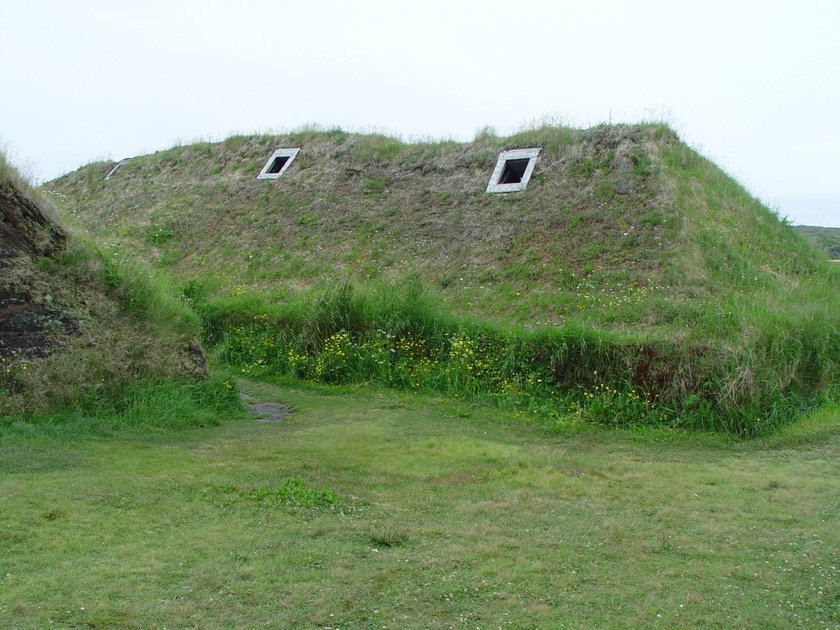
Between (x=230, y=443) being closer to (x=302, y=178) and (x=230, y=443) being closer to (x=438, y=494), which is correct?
(x=438, y=494)

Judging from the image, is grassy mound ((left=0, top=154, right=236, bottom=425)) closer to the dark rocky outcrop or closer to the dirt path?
the dark rocky outcrop

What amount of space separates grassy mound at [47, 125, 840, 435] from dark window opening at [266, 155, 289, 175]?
583 millimetres

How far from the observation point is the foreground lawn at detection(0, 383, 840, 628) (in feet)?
12.3

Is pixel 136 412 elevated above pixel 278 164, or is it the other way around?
pixel 278 164

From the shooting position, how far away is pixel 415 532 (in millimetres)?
4984

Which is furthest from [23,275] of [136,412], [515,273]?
[515,273]

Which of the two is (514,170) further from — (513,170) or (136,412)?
(136,412)

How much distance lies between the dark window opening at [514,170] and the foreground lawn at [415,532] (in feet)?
34.7

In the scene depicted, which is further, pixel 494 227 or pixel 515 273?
pixel 494 227

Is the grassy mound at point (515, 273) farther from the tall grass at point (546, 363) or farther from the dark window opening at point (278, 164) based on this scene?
the dark window opening at point (278, 164)

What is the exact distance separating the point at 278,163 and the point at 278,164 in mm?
47

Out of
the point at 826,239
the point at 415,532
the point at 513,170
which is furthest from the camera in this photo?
the point at 826,239

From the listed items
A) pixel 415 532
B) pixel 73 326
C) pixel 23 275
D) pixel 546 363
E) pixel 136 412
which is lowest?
pixel 415 532

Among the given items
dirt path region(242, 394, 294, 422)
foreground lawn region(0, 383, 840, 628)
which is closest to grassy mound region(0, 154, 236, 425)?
dirt path region(242, 394, 294, 422)
